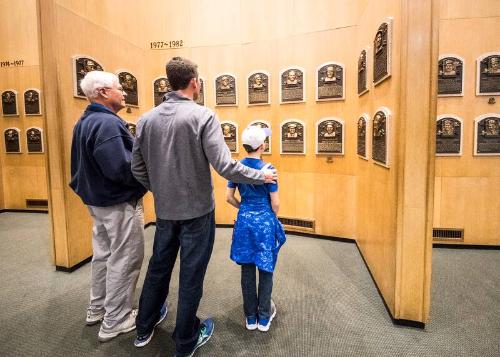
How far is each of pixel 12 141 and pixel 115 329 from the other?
552 centimetres

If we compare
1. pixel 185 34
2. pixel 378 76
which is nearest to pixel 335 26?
pixel 378 76

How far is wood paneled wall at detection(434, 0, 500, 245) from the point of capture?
3.64m

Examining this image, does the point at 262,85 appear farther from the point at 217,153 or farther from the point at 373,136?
the point at 217,153

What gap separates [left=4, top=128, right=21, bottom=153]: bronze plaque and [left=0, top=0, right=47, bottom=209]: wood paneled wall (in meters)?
0.07

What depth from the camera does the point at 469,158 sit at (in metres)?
3.83

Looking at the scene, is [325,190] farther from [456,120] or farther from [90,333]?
[90,333]

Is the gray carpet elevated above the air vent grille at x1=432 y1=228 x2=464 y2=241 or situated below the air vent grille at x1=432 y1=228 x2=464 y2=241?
below

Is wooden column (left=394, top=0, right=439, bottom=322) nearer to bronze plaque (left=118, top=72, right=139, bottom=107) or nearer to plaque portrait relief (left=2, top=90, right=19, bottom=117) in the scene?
bronze plaque (left=118, top=72, right=139, bottom=107)

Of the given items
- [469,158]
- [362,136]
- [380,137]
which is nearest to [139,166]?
[380,137]

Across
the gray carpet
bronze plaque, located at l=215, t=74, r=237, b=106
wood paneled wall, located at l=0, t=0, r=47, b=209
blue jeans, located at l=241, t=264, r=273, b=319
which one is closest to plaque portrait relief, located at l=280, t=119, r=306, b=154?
bronze plaque, located at l=215, t=74, r=237, b=106

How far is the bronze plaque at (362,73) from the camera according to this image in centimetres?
340

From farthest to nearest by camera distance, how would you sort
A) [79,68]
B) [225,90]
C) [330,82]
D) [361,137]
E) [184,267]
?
1. [225,90]
2. [330,82]
3. [361,137]
4. [79,68]
5. [184,267]

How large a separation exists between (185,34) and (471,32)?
12.7 feet

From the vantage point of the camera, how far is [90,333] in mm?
2283
